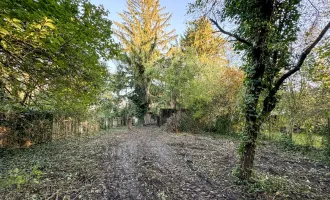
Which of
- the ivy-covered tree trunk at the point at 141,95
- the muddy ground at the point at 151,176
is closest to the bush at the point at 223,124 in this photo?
the muddy ground at the point at 151,176

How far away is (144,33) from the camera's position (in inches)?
576

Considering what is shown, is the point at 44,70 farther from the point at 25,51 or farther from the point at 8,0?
the point at 8,0

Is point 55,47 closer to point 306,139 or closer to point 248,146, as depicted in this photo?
point 248,146

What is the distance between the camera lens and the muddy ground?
2.79 meters

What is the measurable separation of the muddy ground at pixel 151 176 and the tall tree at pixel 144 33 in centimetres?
1032

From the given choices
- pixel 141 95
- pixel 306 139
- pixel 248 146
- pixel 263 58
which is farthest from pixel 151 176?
pixel 141 95

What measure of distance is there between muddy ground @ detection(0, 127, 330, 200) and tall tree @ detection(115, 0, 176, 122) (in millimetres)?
10318

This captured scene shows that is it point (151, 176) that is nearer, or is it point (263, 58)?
point (263, 58)

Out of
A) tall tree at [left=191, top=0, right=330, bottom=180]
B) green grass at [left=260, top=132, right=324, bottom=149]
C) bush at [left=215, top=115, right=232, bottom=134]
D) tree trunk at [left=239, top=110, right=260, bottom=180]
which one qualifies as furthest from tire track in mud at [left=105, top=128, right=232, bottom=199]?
bush at [left=215, top=115, right=232, bottom=134]

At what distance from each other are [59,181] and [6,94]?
121 inches

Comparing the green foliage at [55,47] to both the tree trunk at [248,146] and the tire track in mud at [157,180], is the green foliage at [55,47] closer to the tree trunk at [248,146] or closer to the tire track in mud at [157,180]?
the tire track in mud at [157,180]

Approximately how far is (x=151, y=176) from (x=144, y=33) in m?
13.4

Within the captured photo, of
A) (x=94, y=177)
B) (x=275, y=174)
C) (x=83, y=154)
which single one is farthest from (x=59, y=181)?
(x=275, y=174)

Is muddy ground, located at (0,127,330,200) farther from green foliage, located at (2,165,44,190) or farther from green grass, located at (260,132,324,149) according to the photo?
green grass, located at (260,132,324,149)
